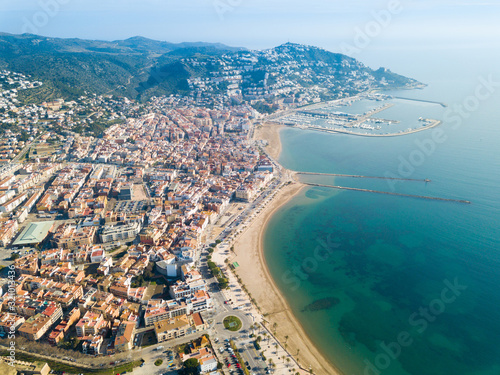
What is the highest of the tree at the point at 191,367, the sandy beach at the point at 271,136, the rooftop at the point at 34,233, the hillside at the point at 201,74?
the hillside at the point at 201,74

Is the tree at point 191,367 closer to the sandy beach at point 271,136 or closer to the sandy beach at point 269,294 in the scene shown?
the sandy beach at point 269,294

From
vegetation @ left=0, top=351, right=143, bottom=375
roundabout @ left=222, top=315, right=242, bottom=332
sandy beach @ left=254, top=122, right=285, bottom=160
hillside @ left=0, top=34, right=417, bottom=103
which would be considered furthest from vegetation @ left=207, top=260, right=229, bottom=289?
hillside @ left=0, top=34, right=417, bottom=103

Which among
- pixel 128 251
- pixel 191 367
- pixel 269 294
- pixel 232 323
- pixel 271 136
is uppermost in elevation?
pixel 191 367

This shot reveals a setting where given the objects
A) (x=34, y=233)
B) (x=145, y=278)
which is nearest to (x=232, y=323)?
(x=145, y=278)

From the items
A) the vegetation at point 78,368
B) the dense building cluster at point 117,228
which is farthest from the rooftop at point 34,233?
the vegetation at point 78,368

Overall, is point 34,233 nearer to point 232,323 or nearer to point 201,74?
point 232,323

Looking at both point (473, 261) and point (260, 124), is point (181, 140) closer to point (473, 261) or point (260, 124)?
point (260, 124)

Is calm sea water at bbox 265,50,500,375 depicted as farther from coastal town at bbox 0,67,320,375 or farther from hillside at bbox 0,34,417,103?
hillside at bbox 0,34,417,103
